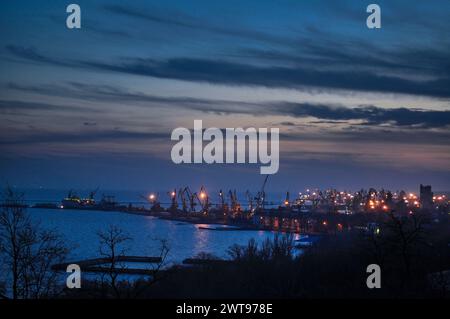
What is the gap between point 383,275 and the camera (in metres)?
14.9

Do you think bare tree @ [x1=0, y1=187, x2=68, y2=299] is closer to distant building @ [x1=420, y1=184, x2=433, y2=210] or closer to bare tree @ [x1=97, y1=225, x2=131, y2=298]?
bare tree @ [x1=97, y1=225, x2=131, y2=298]

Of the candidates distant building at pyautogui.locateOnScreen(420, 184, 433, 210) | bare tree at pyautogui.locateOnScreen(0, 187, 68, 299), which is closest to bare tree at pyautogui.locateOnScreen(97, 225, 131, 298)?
bare tree at pyautogui.locateOnScreen(0, 187, 68, 299)

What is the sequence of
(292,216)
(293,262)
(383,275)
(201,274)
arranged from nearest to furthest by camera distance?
(383,275) → (201,274) → (293,262) → (292,216)

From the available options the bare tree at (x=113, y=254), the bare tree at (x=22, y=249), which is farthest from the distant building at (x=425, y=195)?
the bare tree at (x=22, y=249)

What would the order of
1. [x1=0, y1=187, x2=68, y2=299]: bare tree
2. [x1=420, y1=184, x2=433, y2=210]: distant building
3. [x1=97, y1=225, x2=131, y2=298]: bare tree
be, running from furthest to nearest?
[x1=420, y1=184, x2=433, y2=210]: distant building
[x1=97, y1=225, x2=131, y2=298]: bare tree
[x1=0, y1=187, x2=68, y2=299]: bare tree

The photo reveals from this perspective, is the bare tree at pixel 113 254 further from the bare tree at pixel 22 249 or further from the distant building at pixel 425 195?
the distant building at pixel 425 195

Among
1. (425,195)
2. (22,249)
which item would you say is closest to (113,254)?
(22,249)

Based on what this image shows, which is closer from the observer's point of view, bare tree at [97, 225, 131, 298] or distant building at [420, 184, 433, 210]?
bare tree at [97, 225, 131, 298]

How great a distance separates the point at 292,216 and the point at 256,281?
48.8 metres

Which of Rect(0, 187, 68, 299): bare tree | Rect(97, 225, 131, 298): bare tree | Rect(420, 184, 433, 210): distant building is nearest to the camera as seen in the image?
Rect(0, 187, 68, 299): bare tree
